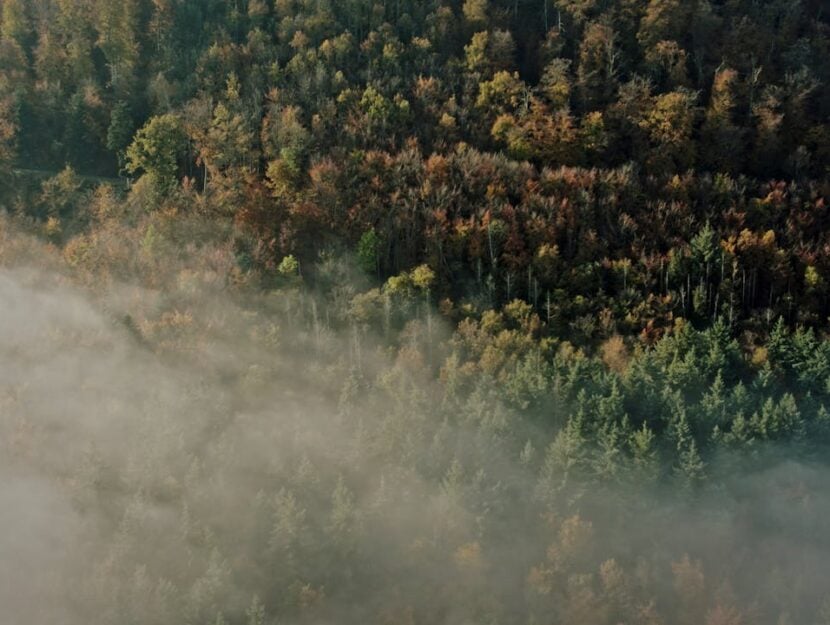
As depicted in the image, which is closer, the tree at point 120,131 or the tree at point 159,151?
the tree at point 159,151

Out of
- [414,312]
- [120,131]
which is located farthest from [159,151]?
[414,312]

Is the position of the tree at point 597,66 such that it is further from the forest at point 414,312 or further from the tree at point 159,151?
Result: the tree at point 159,151

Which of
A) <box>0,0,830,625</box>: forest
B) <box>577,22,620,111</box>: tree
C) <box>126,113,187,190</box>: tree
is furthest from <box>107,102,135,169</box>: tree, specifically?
<box>577,22,620,111</box>: tree

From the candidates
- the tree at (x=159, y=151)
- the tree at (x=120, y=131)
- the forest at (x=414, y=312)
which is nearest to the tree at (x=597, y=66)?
the forest at (x=414, y=312)

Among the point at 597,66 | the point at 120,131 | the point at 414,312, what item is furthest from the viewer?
the point at 597,66

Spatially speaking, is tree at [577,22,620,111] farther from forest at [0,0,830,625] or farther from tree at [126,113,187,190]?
tree at [126,113,187,190]

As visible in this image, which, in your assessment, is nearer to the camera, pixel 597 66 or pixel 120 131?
pixel 120 131

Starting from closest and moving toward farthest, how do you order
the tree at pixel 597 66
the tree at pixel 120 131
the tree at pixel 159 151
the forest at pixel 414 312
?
the forest at pixel 414 312, the tree at pixel 159 151, the tree at pixel 120 131, the tree at pixel 597 66

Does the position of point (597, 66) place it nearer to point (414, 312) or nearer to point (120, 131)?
point (414, 312)

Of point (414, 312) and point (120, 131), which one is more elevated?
point (120, 131)

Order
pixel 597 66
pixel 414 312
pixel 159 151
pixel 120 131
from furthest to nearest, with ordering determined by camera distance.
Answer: pixel 597 66 < pixel 120 131 < pixel 159 151 < pixel 414 312
